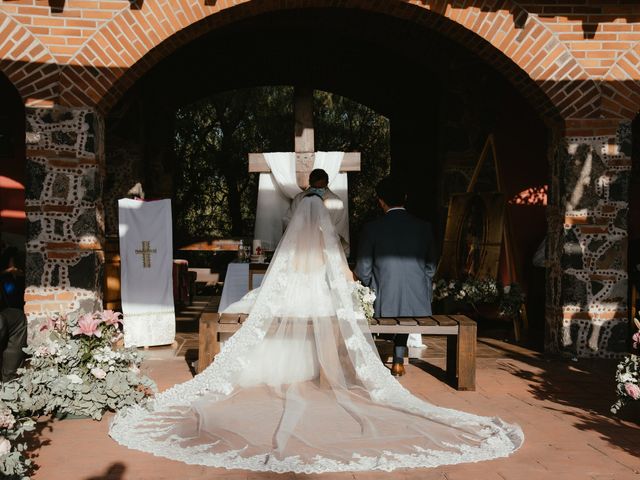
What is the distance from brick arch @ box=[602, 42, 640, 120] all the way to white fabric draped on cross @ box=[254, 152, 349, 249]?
3.69 meters

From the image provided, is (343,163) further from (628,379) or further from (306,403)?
(628,379)

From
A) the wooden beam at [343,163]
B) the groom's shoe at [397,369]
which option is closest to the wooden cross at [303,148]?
the wooden beam at [343,163]

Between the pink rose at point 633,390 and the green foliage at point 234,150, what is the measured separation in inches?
592

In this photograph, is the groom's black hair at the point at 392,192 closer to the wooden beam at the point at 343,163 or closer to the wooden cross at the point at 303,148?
the wooden cross at the point at 303,148

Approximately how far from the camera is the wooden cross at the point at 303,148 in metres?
9.31

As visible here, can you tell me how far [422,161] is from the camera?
11656 mm

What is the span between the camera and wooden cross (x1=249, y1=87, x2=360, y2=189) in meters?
9.31

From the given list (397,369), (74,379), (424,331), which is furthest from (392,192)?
(74,379)

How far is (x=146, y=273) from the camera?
7656mm

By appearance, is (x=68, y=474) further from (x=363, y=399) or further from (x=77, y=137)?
(x=77, y=137)

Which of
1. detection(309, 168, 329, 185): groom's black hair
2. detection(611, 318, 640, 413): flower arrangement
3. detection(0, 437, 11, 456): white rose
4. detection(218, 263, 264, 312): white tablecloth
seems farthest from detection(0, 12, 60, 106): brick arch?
detection(611, 318, 640, 413): flower arrangement

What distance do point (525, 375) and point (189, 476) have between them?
12.2 ft

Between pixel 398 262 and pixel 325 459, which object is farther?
pixel 398 262

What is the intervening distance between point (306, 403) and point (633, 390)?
209cm
